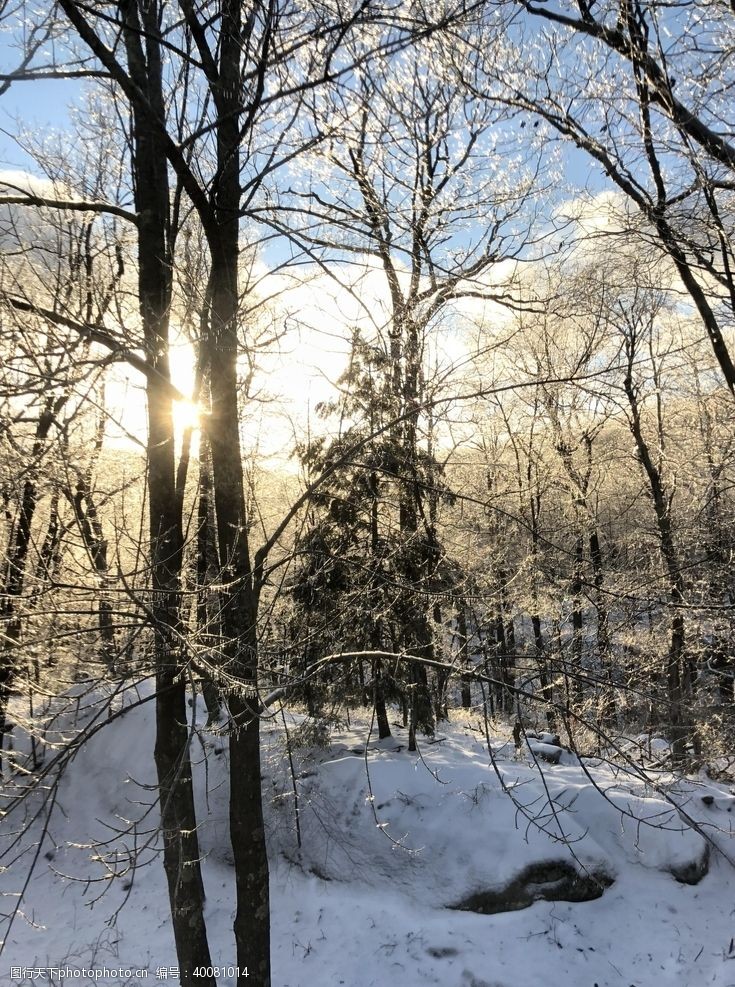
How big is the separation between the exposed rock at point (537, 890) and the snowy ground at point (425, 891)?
0.08 m

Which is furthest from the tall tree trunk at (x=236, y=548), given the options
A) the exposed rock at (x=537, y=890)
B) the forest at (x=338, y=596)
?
the exposed rock at (x=537, y=890)

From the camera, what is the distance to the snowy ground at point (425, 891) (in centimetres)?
600

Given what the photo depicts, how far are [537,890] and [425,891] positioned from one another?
4.26 feet

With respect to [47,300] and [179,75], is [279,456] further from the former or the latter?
[179,75]

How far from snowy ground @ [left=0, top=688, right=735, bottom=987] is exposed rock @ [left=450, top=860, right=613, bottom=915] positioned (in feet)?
0.25

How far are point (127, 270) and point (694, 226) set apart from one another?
6.67 m

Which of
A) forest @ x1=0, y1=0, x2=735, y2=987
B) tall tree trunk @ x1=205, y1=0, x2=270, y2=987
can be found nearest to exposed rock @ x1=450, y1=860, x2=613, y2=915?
forest @ x1=0, y1=0, x2=735, y2=987

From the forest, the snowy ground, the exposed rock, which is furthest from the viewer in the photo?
the exposed rock

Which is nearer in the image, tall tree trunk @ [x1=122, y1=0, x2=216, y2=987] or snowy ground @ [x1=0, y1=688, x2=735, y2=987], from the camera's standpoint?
tall tree trunk @ [x1=122, y1=0, x2=216, y2=987]

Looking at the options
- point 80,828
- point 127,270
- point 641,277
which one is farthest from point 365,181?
point 80,828

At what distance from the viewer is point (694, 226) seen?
14.7ft

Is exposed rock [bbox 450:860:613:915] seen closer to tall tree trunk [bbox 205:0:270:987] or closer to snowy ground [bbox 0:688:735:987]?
snowy ground [bbox 0:688:735:987]

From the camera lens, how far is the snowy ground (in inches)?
236

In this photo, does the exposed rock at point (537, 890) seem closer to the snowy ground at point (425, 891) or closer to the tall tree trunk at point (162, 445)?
the snowy ground at point (425, 891)
